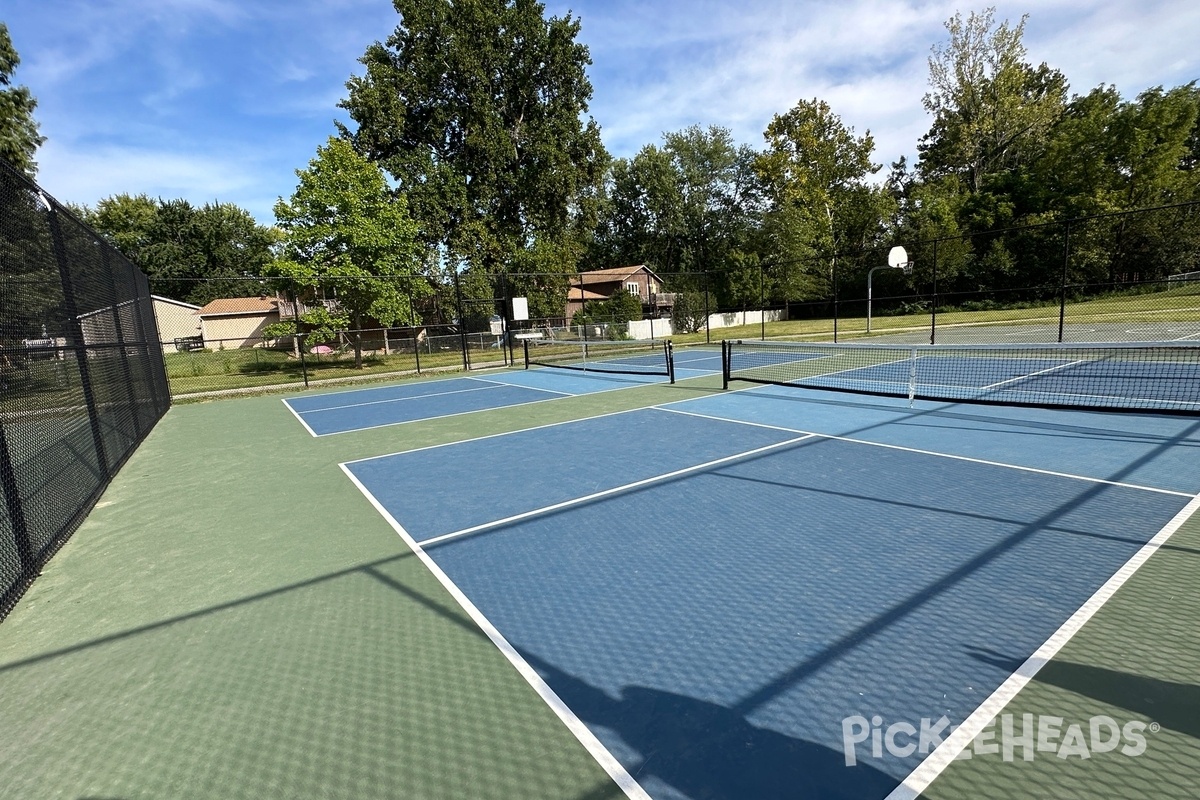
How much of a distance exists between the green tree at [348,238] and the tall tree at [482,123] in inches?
263

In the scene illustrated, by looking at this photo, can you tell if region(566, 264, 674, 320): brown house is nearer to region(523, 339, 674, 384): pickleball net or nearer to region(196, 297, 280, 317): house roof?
region(523, 339, 674, 384): pickleball net

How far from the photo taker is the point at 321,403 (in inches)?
536

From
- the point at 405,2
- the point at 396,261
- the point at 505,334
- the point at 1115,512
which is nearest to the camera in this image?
the point at 1115,512

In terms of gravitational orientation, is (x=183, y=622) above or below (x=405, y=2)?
below

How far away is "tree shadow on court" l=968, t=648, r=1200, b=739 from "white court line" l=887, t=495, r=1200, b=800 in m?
0.06

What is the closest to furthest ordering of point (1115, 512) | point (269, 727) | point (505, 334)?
point (269, 727) < point (1115, 512) < point (505, 334)

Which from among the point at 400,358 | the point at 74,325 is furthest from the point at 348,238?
the point at 74,325

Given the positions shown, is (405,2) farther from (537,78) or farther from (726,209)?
(726,209)

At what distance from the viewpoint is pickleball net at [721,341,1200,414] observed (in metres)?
7.77

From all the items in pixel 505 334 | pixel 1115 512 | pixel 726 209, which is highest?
pixel 726 209

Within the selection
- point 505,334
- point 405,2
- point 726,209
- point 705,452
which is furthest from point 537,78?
point 705,452

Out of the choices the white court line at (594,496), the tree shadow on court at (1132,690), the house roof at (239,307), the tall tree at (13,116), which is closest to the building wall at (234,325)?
the house roof at (239,307)

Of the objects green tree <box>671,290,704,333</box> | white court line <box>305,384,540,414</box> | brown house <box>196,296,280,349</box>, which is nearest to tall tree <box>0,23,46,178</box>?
white court line <box>305,384,540,414</box>

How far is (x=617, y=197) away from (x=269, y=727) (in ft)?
179
